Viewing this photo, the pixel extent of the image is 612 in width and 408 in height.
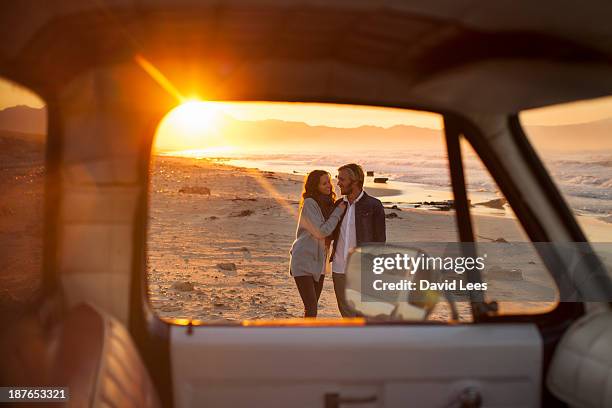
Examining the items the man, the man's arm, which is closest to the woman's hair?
the man

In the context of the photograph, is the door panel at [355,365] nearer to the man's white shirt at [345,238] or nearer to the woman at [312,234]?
the man's white shirt at [345,238]

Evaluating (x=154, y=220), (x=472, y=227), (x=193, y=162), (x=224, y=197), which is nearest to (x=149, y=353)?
(x=472, y=227)

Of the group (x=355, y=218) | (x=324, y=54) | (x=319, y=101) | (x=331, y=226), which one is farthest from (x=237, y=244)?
(x=324, y=54)

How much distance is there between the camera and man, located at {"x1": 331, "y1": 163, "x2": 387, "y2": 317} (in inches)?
213

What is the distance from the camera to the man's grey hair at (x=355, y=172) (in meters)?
5.47

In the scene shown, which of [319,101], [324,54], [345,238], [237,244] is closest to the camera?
[324,54]

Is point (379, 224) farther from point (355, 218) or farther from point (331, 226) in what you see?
point (331, 226)

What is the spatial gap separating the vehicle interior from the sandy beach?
161mm

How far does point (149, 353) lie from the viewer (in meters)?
2.39

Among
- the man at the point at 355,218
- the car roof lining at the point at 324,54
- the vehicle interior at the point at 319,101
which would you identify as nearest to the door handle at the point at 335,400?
the vehicle interior at the point at 319,101

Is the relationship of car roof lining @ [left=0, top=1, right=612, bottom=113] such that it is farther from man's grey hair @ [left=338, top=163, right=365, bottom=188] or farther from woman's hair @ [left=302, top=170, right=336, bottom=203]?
woman's hair @ [left=302, top=170, right=336, bottom=203]

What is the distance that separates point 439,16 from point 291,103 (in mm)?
708

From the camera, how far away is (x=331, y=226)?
5574 mm

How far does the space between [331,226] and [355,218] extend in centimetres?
25
